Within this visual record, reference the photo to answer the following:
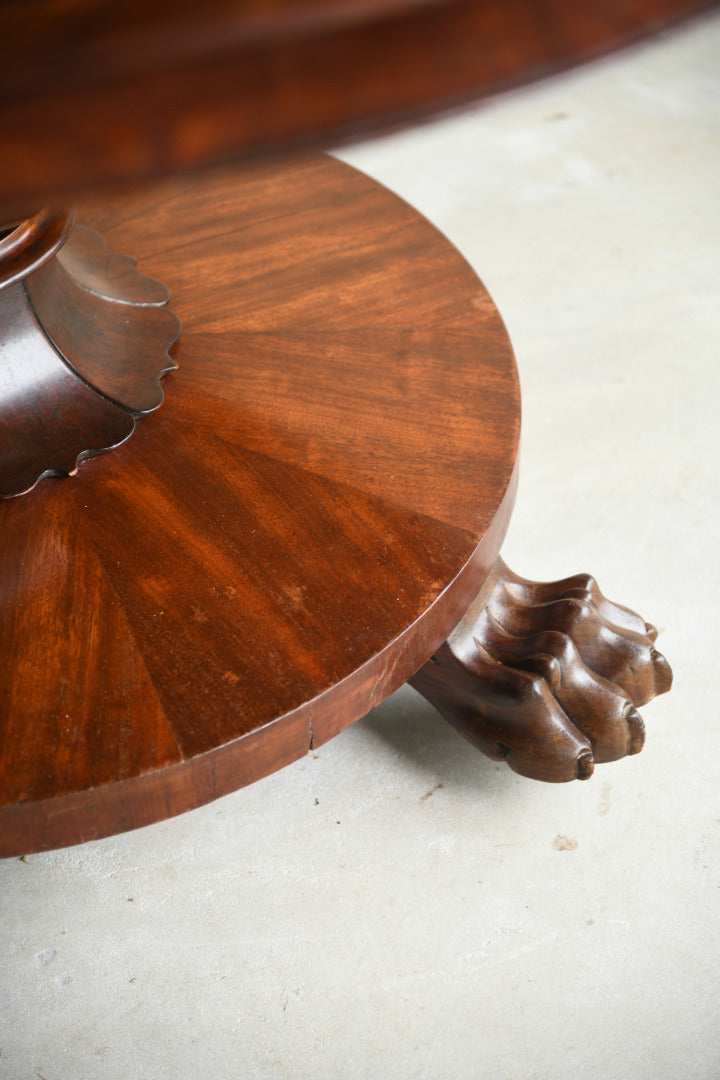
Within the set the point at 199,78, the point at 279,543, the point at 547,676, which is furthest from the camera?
the point at 547,676

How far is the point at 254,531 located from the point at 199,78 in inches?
17.2

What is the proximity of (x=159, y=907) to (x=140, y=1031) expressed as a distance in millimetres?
93

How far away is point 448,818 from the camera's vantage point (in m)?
0.84

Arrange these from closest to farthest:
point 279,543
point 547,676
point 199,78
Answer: point 199,78
point 279,543
point 547,676

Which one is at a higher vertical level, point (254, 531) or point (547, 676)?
point (254, 531)

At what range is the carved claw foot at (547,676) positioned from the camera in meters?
0.77

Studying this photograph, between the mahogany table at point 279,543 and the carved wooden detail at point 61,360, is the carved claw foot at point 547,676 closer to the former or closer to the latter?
the mahogany table at point 279,543

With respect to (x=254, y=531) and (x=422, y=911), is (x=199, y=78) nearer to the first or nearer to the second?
(x=254, y=531)

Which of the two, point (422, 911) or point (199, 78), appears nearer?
point (199, 78)

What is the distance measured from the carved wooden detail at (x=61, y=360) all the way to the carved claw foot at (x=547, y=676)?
31cm

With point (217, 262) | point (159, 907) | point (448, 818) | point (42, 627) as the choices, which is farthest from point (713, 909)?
point (217, 262)

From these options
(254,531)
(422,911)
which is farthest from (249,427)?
(422,911)

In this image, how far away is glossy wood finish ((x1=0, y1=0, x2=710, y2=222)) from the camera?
21 cm

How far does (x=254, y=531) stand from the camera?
0.64 metres
